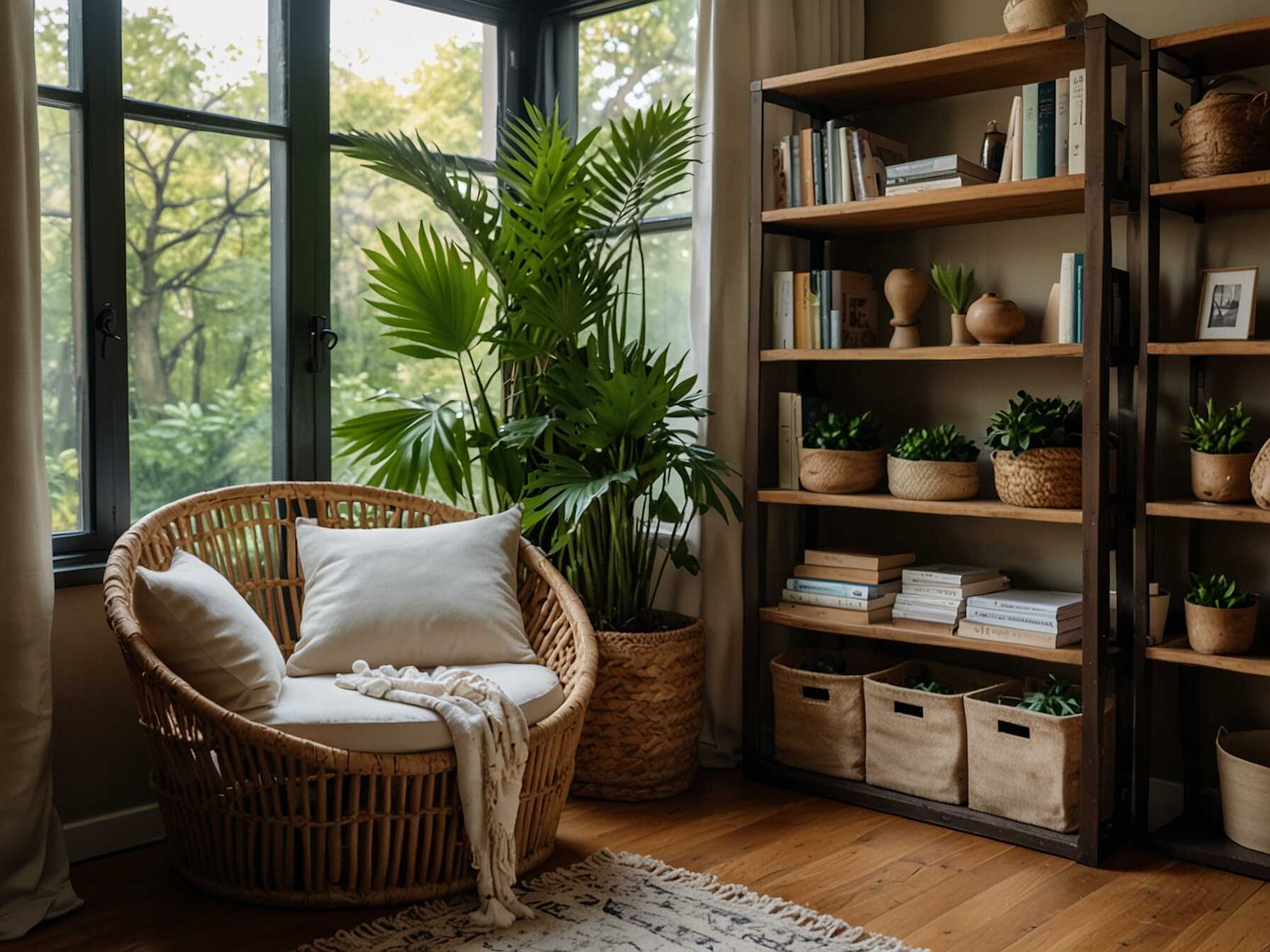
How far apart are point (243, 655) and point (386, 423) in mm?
937

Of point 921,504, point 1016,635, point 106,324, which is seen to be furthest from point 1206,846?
point 106,324

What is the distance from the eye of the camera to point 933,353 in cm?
299

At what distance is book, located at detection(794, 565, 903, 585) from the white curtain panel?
21cm

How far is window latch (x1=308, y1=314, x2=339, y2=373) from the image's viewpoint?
10.8 ft

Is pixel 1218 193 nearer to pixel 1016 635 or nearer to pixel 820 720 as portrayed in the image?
pixel 1016 635

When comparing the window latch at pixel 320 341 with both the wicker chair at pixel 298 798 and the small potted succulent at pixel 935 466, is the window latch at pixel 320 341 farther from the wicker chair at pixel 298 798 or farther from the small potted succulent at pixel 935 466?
the small potted succulent at pixel 935 466

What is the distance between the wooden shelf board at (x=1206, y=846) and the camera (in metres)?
2.65

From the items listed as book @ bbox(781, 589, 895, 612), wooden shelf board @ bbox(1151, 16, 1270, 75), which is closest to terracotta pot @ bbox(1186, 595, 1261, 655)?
book @ bbox(781, 589, 895, 612)

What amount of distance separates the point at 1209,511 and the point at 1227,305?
486mm

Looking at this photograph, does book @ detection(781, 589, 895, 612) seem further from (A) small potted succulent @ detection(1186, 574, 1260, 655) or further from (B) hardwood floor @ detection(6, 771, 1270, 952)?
(A) small potted succulent @ detection(1186, 574, 1260, 655)

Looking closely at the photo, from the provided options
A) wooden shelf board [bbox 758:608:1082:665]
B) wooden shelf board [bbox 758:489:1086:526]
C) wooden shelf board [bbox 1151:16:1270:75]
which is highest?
wooden shelf board [bbox 1151:16:1270:75]

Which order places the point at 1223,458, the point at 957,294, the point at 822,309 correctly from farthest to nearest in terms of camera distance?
the point at 822,309 < the point at 957,294 < the point at 1223,458

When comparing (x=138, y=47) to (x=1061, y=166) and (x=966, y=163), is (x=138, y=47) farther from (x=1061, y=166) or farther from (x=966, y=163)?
(x=1061, y=166)

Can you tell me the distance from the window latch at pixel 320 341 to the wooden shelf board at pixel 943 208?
45.9 inches
